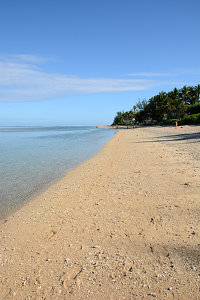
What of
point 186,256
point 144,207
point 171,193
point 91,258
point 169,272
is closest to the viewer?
point 169,272

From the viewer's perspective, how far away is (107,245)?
4109mm

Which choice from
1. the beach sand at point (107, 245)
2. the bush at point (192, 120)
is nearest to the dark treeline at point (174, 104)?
the bush at point (192, 120)

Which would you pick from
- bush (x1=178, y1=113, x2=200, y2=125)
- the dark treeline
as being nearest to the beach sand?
bush (x1=178, y1=113, x2=200, y2=125)

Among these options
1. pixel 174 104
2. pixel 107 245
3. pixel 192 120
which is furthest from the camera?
pixel 174 104

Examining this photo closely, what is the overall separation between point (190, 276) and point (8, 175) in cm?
1093

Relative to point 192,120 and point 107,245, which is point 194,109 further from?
point 107,245

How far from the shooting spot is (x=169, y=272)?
3219 mm

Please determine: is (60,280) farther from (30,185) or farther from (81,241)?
(30,185)

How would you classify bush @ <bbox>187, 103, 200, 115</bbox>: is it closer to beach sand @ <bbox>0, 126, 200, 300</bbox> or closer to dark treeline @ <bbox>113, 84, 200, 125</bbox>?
dark treeline @ <bbox>113, 84, 200, 125</bbox>

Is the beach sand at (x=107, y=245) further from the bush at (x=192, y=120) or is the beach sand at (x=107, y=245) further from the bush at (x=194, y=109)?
the bush at (x=194, y=109)

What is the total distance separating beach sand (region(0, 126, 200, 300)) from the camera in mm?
3096

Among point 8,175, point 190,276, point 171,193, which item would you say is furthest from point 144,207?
point 8,175

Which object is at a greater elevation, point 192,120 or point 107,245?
point 192,120

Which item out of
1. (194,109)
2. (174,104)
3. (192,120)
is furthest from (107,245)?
(174,104)
